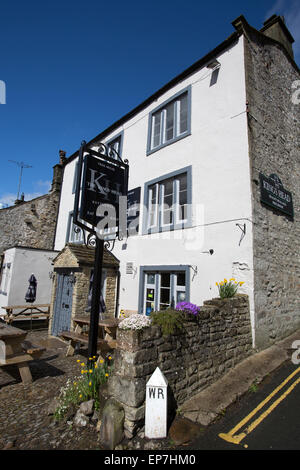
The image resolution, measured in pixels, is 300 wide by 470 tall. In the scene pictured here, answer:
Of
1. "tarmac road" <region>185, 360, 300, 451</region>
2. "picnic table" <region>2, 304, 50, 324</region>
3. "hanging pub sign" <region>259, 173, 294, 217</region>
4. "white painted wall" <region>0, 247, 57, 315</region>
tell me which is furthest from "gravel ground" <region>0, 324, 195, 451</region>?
"white painted wall" <region>0, 247, 57, 315</region>

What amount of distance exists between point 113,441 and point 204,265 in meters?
4.96

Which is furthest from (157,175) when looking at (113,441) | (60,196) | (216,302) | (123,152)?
(60,196)

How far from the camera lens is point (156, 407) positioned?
3.52m

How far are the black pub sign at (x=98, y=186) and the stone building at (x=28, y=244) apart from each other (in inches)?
331

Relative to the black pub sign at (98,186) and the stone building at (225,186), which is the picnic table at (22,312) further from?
the black pub sign at (98,186)

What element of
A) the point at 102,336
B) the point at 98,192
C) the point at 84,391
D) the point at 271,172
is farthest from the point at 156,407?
the point at 271,172

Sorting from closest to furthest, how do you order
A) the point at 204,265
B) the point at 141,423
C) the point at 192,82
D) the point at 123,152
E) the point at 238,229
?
1. the point at 141,423
2. the point at 238,229
3. the point at 204,265
4. the point at 192,82
5. the point at 123,152

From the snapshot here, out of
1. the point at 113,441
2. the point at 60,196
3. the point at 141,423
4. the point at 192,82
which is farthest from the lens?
the point at 60,196

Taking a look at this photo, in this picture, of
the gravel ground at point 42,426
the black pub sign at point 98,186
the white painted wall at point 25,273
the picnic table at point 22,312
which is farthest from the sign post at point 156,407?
the white painted wall at point 25,273

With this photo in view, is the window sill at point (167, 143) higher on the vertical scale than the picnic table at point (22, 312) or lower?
higher

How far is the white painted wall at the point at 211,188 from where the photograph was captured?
6.91 meters

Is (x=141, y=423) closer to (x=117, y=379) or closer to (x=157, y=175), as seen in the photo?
(x=117, y=379)

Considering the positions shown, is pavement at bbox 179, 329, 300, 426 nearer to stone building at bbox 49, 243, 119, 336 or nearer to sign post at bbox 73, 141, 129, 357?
sign post at bbox 73, 141, 129, 357

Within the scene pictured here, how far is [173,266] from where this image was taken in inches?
325
